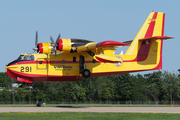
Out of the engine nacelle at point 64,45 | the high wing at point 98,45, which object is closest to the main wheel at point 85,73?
the high wing at point 98,45

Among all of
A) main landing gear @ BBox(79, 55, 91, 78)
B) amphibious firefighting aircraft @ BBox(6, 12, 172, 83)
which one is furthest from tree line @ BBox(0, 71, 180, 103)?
main landing gear @ BBox(79, 55, 91, 78)

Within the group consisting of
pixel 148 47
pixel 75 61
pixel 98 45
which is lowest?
pixel 75 61

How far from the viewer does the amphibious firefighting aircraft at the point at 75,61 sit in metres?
29.9

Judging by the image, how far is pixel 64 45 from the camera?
2936cm

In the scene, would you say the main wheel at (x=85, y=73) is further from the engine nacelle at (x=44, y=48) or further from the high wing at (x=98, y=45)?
the engine nacelle at (x=44, y=48)

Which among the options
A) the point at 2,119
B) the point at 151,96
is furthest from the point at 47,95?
the point at 2,119

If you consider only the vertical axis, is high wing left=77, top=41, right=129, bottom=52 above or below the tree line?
above

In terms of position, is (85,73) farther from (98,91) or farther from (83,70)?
(98,91)

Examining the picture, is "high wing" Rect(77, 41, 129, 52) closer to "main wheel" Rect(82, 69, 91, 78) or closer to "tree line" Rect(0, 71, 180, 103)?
"main wheel" Rect(82, 69, 91, 78)

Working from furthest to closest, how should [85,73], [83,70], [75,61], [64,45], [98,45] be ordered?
[75,61] → [83,70] → [85,73] → [64,45] → [98,45]

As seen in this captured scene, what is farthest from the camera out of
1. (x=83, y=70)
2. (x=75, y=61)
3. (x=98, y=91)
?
(x=98, y=91)

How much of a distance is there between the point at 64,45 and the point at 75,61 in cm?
321

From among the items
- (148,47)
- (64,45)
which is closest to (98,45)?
(64,45)

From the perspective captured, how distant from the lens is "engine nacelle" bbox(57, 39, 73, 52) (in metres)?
29.3
